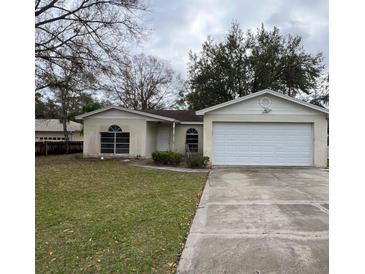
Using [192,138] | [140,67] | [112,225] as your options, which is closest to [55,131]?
[140,67]

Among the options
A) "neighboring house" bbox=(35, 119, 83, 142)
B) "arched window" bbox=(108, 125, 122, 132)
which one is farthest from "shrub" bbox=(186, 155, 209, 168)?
"neighboring house" bbox=(35, 119, 83, 142)

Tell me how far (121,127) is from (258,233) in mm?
14761

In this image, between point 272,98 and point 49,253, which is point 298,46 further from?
point 49,253

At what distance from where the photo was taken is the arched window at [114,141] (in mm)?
18531

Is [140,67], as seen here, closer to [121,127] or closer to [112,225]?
[121,127]

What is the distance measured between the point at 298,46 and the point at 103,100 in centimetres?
2337

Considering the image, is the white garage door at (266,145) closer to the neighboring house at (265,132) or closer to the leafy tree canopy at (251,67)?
the neighboring house at (265,132)

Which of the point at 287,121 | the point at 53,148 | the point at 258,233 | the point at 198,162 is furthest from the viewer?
the point at 53,148

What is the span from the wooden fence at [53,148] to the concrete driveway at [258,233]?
1760 cm

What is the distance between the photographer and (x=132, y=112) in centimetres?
1830

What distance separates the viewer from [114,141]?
18.7m

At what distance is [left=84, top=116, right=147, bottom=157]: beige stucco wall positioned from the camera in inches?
723

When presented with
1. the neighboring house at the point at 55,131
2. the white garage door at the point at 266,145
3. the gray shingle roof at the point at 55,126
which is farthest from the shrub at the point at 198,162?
the gray shingle roof at the point at 55,126

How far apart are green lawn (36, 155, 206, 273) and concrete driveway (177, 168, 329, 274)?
321 millimetres
